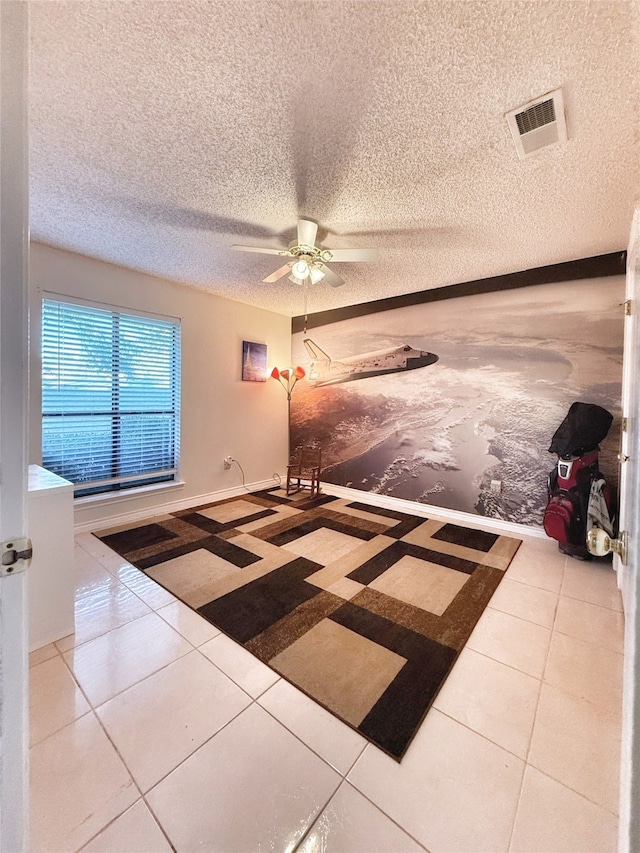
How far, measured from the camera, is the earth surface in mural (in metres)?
3.05

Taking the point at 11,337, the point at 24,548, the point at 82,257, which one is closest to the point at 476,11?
the point at 11,337

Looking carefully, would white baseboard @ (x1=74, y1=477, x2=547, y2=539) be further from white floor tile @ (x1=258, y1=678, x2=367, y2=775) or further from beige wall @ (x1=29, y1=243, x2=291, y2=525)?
white floor tile @ (x1=258, y1=678, x2=367, y2=775)

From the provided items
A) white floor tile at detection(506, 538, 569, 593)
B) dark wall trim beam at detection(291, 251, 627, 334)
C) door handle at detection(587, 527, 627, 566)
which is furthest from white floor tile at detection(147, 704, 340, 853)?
dark wall trim beam at detection(291, 251, 627, 334)

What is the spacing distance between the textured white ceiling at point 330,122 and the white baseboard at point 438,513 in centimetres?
272

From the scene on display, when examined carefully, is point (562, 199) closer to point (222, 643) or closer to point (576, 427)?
point (576, 427)

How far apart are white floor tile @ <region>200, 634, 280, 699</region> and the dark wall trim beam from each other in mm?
3941

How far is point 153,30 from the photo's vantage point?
1.20 m

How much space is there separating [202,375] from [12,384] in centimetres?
361

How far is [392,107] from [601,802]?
285 centimetres

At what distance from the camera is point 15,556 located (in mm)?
667

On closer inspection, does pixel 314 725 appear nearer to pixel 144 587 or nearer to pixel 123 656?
pixel 123 656

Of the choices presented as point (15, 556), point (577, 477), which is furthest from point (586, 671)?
point (15, 556)

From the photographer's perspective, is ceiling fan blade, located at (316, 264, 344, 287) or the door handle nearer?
the door handle

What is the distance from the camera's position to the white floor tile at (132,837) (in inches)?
38.0
